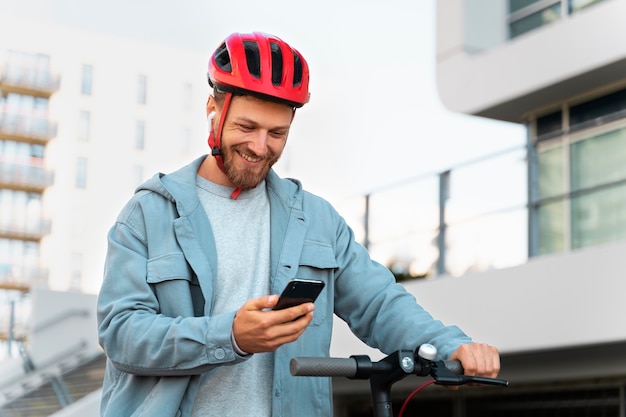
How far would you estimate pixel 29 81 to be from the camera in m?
55.8

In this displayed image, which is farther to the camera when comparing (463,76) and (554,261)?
(463,76)

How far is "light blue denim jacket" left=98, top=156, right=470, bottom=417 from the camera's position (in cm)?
262

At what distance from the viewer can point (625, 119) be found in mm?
10672

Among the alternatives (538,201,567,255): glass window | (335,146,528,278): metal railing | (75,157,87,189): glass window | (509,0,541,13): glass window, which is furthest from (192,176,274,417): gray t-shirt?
(75,157,87,189): glass window

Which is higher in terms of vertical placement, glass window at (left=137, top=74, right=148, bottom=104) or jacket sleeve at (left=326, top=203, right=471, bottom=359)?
glass window at (left=137, top=74, right=148, bottom=104)

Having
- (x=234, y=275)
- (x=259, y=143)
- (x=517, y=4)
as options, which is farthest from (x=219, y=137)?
(x=517, y=4)

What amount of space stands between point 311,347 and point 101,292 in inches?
21.7

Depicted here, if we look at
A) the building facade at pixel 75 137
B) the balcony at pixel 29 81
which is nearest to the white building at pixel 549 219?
the building facade at pixel 75 137

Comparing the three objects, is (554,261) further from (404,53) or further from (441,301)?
(404,53)

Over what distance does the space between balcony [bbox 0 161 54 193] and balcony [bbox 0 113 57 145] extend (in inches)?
53.6

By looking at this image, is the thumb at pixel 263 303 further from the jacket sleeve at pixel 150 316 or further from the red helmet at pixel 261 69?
the red helmet at pixel 261 69

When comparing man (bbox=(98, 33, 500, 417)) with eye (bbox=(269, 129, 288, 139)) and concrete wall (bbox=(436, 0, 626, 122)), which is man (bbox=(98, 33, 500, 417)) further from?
concrete wall (bbox=(436, 0, 626, 122))

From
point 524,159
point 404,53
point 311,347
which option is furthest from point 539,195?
point 404,53

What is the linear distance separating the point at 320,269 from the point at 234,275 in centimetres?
24
